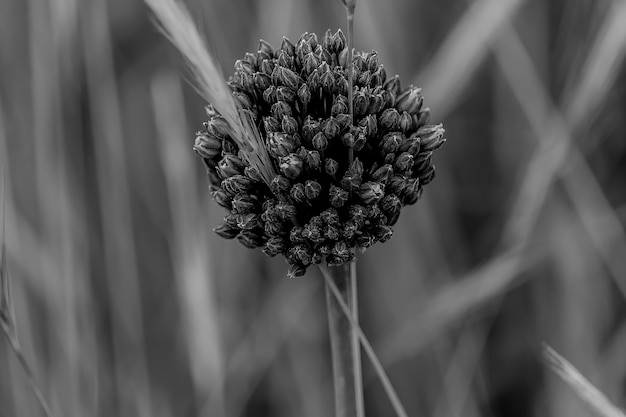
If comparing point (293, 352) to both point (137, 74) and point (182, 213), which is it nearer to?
point (182, 213)

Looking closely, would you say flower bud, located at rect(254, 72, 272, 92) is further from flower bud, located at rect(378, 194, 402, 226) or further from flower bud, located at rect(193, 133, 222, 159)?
flower bud, located at rect(378, 194, 402, 226)

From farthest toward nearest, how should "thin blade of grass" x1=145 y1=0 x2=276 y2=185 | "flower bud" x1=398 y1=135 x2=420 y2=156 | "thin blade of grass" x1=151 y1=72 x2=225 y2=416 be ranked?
"thin blade of grass" x1=151 y1=72 x2=225 y2=416, "flower bud" x1=398 y1=135 x2=420 y2=156, "thin blade of grass" x1=145 y1=0 x2=276 y2=185

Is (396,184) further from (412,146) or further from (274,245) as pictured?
(274,245)

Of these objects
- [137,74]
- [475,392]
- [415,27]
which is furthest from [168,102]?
[475,392]

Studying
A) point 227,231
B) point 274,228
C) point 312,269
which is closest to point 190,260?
point 312,269

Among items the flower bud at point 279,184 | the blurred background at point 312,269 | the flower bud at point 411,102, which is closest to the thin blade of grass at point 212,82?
the flower bud at point 279,184

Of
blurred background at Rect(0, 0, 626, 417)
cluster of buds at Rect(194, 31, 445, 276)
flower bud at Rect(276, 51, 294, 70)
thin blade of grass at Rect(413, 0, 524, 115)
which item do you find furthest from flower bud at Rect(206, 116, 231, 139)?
thin blade of grass at Rect(413, 0, 524, 115)

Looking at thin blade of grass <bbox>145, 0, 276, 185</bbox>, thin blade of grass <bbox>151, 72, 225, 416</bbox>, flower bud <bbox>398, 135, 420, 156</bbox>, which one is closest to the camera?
thin blade of grass <bbox>145, 0, 276, 185</bbox>

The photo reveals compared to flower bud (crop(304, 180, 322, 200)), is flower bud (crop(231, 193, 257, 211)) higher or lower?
higher
